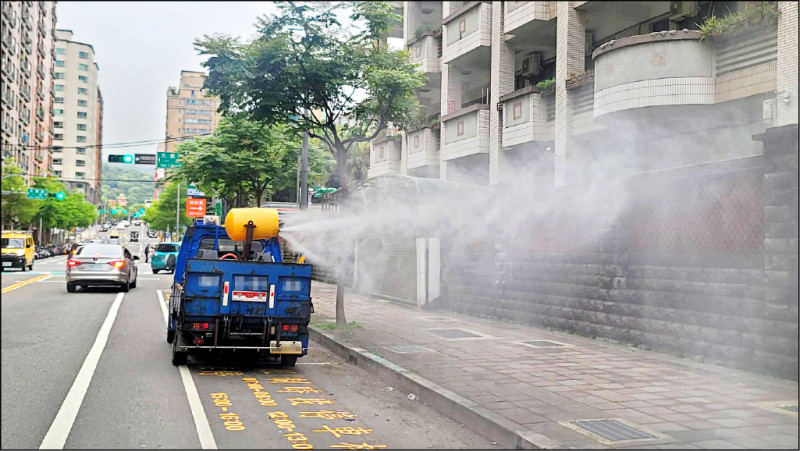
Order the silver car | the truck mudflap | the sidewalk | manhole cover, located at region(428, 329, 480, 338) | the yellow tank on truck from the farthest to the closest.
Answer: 1. the silver car
2. manhole cover, located at region(428, 329, 480, 338)
3. the yellow tank on truck
4. the truck mudflap
5. the sidewalk

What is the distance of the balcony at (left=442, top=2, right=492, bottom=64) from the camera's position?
11.4m

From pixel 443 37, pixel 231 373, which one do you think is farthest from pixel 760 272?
pixel 443 37

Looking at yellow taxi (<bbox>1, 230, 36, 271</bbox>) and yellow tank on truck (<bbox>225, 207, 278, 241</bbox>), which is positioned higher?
yellow tank on truck (<bbox>225, 207, 278, 241</bbox>)

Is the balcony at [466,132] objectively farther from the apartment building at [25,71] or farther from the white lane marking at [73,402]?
the apartment building at [25,71]

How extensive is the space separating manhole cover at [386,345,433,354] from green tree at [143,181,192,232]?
22222 mm

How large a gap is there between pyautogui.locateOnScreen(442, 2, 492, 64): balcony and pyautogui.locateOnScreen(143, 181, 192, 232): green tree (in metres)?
19.0

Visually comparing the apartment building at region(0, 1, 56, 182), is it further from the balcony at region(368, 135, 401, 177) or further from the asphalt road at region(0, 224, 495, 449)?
the balcony at region(368, 135, 401, 177)

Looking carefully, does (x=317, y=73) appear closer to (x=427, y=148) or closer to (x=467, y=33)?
(x=467, y=33)

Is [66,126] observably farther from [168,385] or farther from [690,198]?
[690,198]

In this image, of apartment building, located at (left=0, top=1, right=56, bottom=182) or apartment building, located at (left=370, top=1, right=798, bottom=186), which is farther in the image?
apartment building, located at (left=370, top=1, right=798, bottom=186)

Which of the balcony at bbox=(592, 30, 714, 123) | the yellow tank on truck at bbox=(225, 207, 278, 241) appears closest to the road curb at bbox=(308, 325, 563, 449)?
the yellow tank on truck at bbox=(225, 207, 278, 241)

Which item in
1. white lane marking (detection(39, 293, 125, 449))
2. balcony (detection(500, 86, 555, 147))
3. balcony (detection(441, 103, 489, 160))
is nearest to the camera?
white lane marking (detection(39, 293, 125, 449))

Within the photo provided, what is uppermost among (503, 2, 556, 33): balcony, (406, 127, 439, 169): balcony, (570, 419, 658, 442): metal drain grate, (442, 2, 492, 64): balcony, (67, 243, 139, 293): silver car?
(442, 2, 492, 64): balcony

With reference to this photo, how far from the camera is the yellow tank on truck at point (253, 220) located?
8914 millimetres
